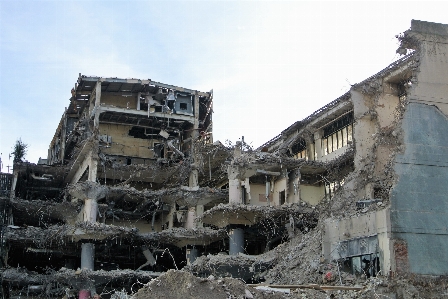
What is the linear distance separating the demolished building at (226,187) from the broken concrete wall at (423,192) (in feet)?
0.16

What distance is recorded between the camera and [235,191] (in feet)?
128

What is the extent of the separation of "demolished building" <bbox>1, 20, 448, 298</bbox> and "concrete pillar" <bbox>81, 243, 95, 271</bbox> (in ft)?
0.33

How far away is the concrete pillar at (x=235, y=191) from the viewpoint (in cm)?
3881

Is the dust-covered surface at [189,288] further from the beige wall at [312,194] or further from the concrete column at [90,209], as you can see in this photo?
the concrete column at [90,209]

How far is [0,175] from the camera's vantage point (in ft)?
160

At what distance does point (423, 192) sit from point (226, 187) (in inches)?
873

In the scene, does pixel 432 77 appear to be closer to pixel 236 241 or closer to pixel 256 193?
pixel 236 241

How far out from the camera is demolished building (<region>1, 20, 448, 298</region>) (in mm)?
25375

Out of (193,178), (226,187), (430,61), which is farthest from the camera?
(226,187)

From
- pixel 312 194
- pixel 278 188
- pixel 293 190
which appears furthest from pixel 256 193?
pixel 312 194

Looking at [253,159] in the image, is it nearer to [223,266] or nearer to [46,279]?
[223,266]

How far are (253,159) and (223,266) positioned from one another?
27.0 ft

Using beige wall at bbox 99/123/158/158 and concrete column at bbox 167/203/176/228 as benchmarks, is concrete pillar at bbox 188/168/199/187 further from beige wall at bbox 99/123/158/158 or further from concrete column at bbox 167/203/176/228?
beige wall at bbox 99/123/158/158

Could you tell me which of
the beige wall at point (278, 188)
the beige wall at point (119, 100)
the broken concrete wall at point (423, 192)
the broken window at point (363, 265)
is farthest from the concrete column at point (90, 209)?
the broken concrete wall at point (423, 192)
